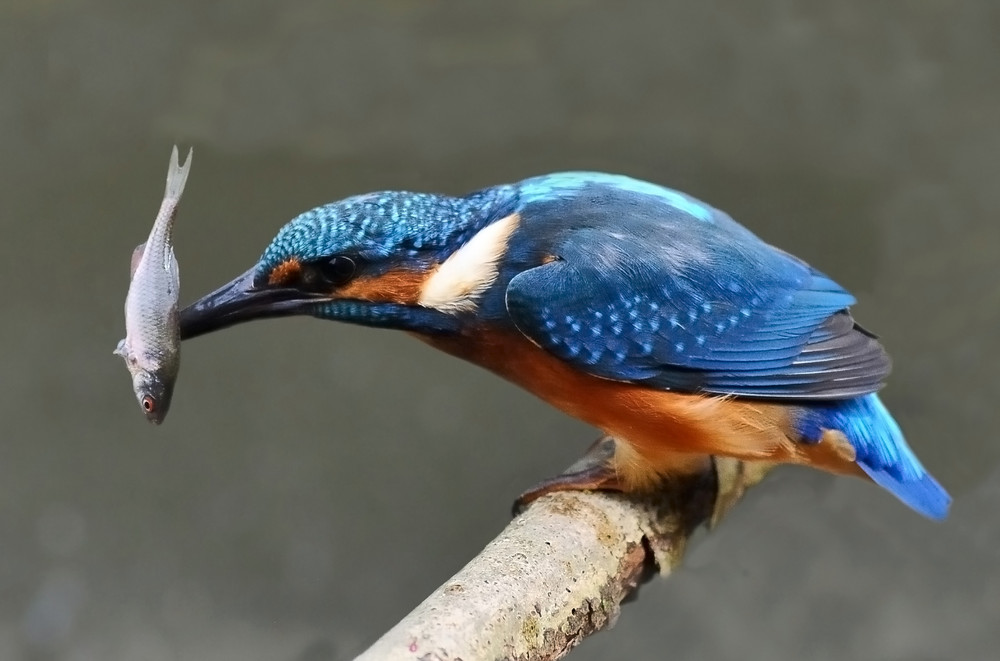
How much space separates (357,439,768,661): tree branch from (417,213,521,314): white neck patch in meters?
0.34

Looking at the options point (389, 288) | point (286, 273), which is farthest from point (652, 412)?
point (286, 273)

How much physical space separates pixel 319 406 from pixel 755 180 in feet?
3.82

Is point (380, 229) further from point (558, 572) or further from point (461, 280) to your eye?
point (558, 572)

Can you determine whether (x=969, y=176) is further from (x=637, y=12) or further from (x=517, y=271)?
(x=517, y=271)

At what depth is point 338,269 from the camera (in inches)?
47.9

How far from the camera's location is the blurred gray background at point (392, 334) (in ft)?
5.98

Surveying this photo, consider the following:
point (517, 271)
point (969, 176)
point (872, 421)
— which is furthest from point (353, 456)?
point (969, 176)

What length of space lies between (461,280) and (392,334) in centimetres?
92

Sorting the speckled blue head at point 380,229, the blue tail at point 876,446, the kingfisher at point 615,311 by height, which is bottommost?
the blue tail at point 876,446

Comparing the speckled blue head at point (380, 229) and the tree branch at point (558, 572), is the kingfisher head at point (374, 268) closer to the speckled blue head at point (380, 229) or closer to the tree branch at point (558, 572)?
the speckled blue head at point (380, 229)

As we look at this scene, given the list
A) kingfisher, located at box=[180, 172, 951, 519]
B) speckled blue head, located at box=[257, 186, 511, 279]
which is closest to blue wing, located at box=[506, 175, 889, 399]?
kingfisher, located at box=[180, 172, 951, 519]

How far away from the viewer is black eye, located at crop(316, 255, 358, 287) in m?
1.21

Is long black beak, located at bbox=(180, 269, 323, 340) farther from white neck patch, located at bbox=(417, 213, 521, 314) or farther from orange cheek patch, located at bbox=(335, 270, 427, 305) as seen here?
white neck patch, located at bbox=(417, 213, 521, 314)

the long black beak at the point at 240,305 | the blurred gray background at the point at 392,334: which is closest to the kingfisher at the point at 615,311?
the long black beak at the point at 240,305
